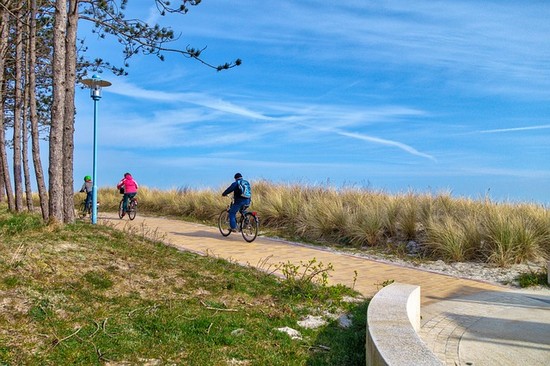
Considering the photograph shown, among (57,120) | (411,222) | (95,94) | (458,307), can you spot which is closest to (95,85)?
(95,94)

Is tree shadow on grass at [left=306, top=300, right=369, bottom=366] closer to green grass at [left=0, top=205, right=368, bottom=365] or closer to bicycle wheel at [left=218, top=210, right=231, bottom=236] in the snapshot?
green grass at [left=0, top=205, right=368, bottom=365]

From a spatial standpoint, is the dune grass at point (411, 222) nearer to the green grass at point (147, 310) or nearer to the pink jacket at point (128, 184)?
the pink jacket at point (128, 184)

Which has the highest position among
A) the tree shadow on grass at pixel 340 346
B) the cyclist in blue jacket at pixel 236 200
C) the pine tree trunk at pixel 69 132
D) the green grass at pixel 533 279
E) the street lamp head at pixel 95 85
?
the street lamp head at pixel 95 85

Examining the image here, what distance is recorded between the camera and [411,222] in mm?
13125

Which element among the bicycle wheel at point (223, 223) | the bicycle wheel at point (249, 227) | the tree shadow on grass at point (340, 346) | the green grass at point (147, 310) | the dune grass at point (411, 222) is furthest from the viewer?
the bicycle wheel at point (223, 223)

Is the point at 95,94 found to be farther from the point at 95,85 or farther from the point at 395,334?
the point at 395,334

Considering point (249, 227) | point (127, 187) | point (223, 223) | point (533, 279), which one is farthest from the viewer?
point (127, 187)

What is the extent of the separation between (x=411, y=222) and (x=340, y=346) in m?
8.69

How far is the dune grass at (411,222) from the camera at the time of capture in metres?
11.1

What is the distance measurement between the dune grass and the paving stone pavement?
5.50 feet

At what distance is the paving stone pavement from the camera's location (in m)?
5.21

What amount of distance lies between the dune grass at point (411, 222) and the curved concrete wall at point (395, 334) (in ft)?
18.9

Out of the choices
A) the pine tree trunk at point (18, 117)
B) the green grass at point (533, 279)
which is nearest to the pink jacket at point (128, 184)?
the pine tree trunk at point (18, 117)

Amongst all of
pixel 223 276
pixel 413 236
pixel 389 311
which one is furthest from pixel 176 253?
pixel 413 236
